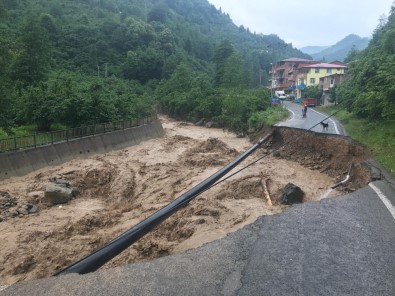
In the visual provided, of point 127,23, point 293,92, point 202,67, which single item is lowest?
point 293,92

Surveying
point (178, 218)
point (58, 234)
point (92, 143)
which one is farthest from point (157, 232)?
point (92, 143)

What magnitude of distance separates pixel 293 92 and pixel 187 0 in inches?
5013

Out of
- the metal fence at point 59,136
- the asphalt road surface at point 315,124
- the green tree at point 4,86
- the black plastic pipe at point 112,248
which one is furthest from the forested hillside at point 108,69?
the black plastic pipe at point 112,248

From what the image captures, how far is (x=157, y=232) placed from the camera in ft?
40.8

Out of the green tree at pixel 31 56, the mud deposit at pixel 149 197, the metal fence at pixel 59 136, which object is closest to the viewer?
the mud deposit at pixel 149 197

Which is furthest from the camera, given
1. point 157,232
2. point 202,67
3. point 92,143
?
point 202,67

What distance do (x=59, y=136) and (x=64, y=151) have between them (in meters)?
1.16

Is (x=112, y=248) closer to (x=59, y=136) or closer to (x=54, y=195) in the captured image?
(x=54, y=195)

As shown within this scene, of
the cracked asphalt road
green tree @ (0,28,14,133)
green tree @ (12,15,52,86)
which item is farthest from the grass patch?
green tree @ (12,15,52,86)

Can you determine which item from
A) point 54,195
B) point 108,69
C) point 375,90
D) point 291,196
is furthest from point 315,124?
point 108,69

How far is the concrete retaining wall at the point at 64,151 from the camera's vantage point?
20.5 metres

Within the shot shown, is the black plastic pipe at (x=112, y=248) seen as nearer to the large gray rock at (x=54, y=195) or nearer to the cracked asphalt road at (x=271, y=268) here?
the cracked asphalt road at (x=271, y=268)

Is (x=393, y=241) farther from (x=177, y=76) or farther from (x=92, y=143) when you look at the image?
(x=177, y=76)

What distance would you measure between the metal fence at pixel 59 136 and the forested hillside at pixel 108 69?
1242 millimetres
